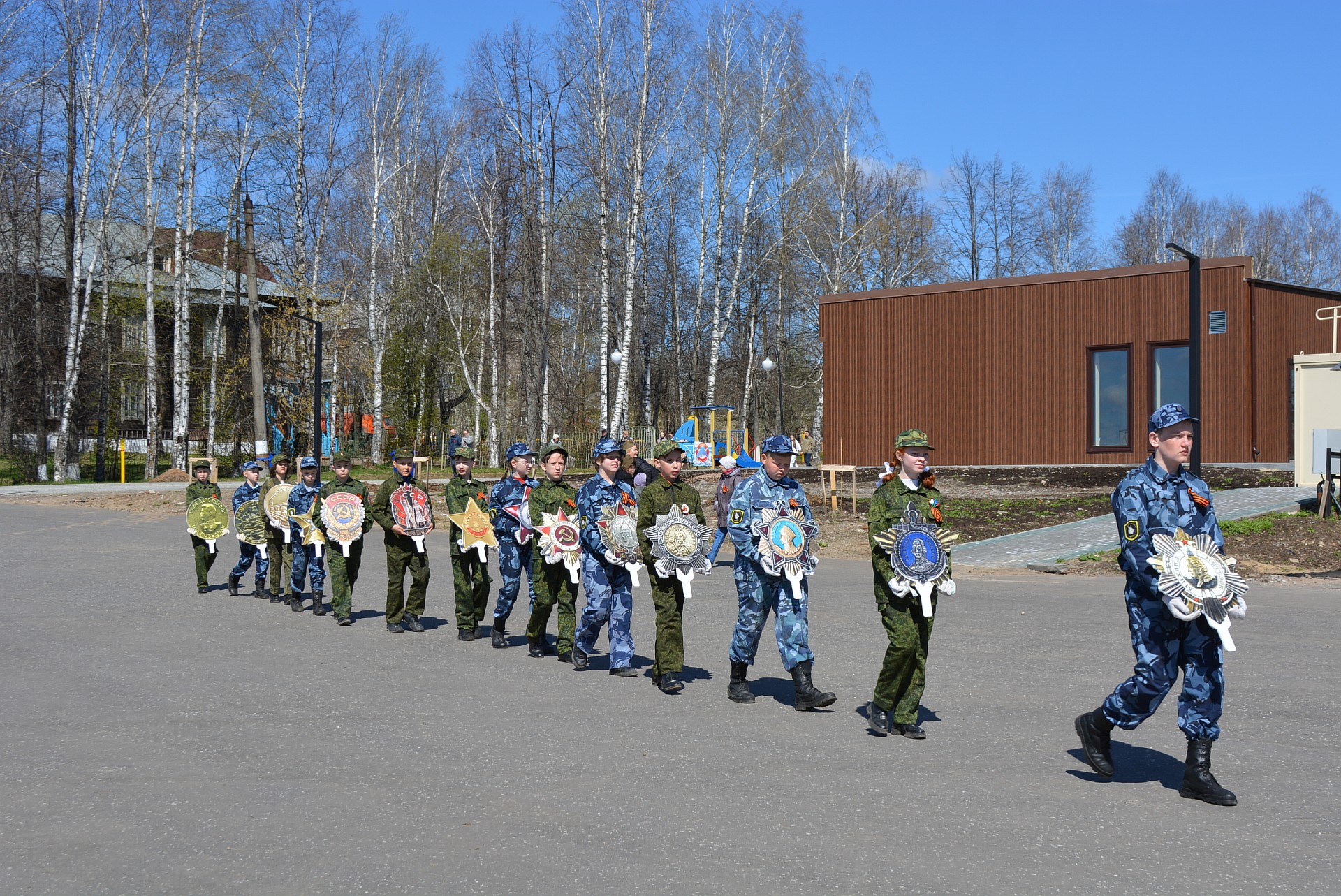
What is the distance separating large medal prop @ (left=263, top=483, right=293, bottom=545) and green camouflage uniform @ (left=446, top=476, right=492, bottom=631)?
3.36 meters

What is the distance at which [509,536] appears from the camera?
1068cm

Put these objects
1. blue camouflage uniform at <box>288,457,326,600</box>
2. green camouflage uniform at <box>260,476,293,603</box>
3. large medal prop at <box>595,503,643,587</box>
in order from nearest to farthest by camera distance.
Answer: large medal prop at <box>595,503,643,587</box>, blue camouflage uniform at <box>288,457,326,600</box>, green camouflage uniform at <box>260,476,293,603</box>

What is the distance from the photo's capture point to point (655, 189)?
135ft

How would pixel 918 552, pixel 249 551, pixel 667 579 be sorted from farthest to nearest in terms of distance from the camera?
pixel 249 551 → pixel 667 579 → pixel 918 552

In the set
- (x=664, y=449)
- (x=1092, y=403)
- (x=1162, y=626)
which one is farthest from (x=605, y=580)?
(x=1092, y=403)

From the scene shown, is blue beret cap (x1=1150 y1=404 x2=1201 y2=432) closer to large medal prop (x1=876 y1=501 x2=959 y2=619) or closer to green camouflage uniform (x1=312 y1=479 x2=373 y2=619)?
large medal prop (x1=876 y1=501 x2=959 y2=619)

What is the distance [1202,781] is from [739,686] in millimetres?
3253

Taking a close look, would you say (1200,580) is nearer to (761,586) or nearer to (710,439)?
(761,586)

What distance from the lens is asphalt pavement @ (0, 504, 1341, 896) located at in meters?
4.86

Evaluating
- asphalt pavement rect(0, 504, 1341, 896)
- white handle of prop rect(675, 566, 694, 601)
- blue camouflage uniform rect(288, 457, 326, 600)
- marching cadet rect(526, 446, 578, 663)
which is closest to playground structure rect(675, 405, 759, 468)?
blue camouflage uniform rect(288, 457, 326, 600)

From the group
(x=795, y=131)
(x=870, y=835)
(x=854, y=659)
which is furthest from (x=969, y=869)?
(x=795, y=131)

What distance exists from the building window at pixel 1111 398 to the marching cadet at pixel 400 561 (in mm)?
25808

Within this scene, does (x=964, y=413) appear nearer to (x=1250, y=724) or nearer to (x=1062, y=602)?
(x=1062, y=602)

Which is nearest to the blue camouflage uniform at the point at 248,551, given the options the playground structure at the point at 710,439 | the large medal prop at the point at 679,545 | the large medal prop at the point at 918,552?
the large medal prop at the point at 679,545
